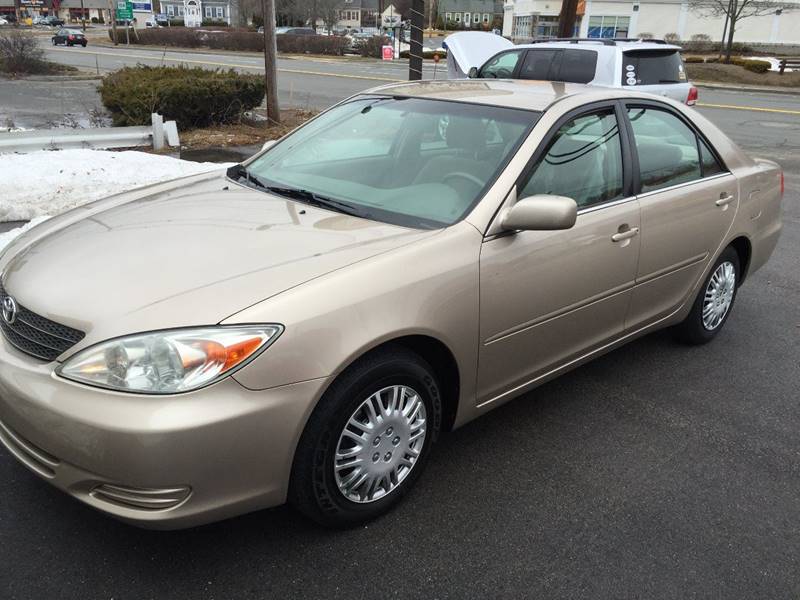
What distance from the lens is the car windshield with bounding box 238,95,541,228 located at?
304 cm

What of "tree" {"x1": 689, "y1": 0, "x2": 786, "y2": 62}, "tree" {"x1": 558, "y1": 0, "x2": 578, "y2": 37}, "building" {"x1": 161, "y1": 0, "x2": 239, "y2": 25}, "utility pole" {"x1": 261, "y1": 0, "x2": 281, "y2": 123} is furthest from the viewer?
"building" {"x1": 161, "y1": 0, "x2": 239, "y2": 25}

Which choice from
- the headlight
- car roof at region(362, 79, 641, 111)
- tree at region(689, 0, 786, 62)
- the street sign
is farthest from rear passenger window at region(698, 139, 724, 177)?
the street sign

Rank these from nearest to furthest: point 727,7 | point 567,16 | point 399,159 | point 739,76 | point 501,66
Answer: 1. point 399,159
2. point 501,66
3. point 567,16
4. point 739,76
5. point 727,7

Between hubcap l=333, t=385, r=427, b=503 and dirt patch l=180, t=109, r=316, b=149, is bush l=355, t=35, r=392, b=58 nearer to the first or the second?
dirt patch l=180, t=109, r=316, b=149

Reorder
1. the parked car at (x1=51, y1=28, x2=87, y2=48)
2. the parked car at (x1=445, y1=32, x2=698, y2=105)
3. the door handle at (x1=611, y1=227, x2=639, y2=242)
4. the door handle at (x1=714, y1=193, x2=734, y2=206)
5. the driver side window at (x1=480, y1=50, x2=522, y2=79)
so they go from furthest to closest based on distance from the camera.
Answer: the parked car at (x1=51, y1=28, x2=87, y2=48) → the driver side window at (x1=480, y1=50, x2=522, y2=79) → the parked car at (x1=445, y1=32, x2=698, y2=105) → the door handle at (x1=714, y1=193, x2=734, y2=206) → the door handle at (x1=611, y1=227, x2=639, y2=242)

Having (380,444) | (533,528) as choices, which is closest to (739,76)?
(533,528)

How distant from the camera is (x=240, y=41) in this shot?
4847cm

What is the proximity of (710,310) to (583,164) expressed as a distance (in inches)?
65.3

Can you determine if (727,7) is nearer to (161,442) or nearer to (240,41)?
(240,41)

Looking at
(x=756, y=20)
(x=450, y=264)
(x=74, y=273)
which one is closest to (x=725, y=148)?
(x=450, y=264)

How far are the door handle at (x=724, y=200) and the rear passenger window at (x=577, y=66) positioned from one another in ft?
21.3

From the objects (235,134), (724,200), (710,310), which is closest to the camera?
(724,200)

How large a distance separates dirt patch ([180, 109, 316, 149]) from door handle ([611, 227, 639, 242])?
8.18 meters

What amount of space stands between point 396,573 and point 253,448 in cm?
72
